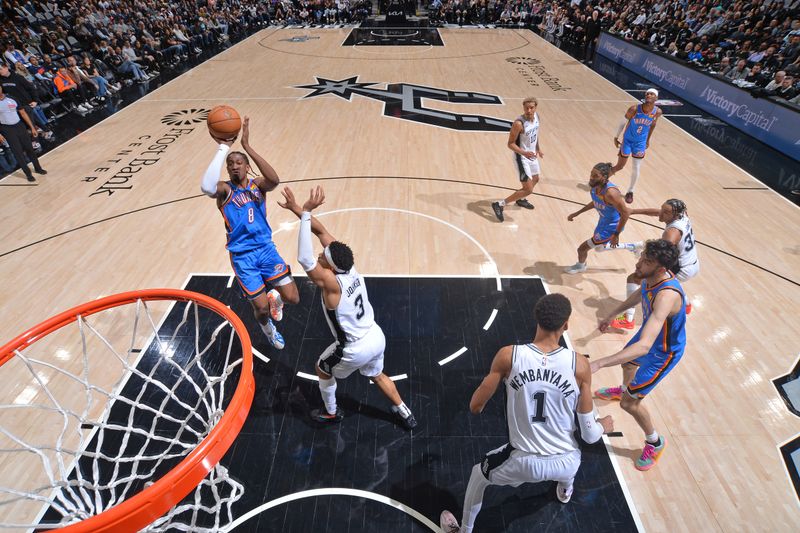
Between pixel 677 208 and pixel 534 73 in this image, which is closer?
pixel 677 208

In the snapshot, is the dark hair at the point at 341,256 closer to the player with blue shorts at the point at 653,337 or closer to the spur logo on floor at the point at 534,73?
the player with blue shorts at the point at 653,337

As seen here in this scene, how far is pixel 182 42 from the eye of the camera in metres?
16.8

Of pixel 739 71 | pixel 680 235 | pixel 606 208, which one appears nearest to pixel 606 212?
pixel 606 208

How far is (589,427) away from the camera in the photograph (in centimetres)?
255

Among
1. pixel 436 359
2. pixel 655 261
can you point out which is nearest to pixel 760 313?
pixel 655 261

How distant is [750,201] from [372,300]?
6808mm

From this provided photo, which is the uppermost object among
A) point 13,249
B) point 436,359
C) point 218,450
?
point 218,450

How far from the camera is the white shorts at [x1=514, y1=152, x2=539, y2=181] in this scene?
21.7ft

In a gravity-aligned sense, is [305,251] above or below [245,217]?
above

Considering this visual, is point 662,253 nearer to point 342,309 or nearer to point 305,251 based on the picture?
point 342,309

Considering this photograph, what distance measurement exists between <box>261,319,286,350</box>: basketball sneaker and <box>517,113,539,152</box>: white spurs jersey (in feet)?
14.3

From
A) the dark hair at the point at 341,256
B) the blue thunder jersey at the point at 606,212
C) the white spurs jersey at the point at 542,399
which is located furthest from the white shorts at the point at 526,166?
the white spurs jersey at the point at 542,399

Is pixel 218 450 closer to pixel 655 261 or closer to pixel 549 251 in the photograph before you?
pixel 655 261

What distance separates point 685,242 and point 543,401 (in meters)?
2.68
